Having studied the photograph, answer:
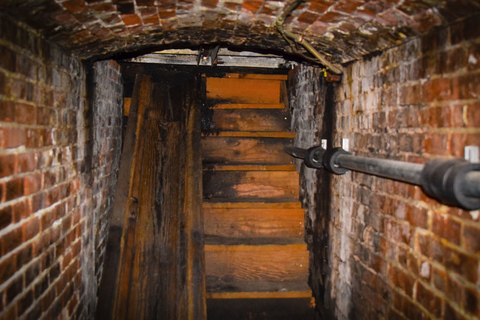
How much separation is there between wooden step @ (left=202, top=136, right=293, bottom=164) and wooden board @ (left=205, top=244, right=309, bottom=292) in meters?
0.80

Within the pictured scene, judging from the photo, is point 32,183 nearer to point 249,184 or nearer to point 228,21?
point 228,21

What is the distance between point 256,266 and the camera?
2697 millimetres

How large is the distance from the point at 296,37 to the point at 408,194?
1.01 metres

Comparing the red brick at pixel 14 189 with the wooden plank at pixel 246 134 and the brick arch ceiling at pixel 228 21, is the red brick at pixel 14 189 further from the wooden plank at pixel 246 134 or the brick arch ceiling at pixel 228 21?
the wooden plank at pixel 246 134

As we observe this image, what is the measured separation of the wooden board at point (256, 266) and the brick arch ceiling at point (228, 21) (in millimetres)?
1553

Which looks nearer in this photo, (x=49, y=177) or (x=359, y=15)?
(x=359, y=15)

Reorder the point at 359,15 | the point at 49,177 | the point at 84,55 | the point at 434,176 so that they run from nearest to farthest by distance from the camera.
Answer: the point at 434,176 < the point at 359,15 < the point at 49,177 < the point at 84,55

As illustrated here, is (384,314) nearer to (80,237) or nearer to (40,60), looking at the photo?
(80,237)

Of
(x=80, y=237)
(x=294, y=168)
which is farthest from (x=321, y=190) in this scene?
(x=80, y=237)

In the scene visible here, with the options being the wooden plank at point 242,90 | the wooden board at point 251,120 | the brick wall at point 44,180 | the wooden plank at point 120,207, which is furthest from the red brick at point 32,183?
the wooden plank at point 242,90

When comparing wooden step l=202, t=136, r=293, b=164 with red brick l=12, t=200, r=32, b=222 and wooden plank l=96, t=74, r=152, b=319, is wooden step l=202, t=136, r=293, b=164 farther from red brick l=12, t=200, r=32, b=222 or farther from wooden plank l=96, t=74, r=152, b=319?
red brick l=12, t=200, r=32, b=222

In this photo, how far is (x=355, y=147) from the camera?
80.0 inches

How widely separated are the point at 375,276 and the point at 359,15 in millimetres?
1326

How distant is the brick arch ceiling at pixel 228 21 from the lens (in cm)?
126
